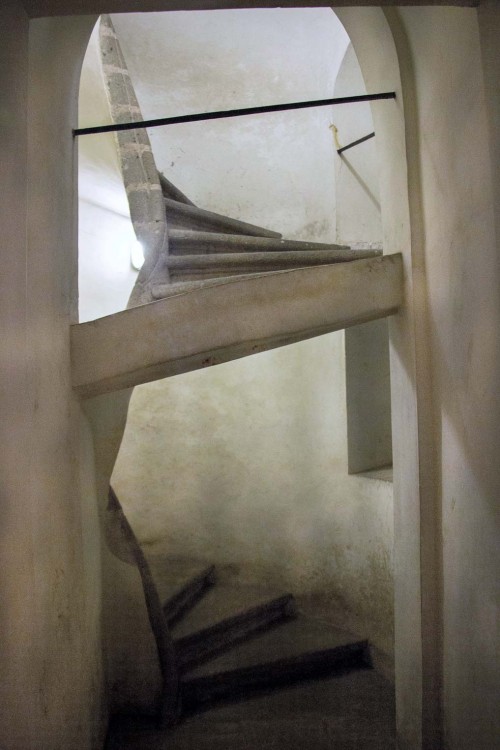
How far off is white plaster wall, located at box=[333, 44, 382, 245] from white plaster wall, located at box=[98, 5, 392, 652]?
0.43 feet

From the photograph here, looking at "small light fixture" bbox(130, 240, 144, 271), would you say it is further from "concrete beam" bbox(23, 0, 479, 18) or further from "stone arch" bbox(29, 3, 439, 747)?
"concrete beam" bbox(23, 0, 479, 18)

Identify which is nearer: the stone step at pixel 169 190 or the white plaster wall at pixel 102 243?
the stone step at pixel 169 190

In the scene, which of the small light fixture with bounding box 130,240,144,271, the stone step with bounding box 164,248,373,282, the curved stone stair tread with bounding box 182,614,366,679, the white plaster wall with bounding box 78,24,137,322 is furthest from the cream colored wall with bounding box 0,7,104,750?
the small light fixture with bounding box 130,240,144,271

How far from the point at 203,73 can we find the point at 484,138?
362 cm

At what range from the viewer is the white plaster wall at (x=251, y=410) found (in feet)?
14.2

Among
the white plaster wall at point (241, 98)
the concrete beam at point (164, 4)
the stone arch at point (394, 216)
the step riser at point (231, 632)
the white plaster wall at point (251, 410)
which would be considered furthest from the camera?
the white plaster wall at point (241, 98)

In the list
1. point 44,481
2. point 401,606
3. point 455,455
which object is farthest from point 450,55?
point 401,606

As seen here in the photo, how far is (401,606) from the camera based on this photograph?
7.89 ft

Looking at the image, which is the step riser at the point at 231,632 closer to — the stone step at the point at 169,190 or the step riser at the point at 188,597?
the step riser at the point at 188,597

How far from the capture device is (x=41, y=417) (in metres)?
1.85

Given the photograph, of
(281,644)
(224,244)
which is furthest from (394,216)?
(281,644)

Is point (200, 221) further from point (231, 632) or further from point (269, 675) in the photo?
point (269, 675)

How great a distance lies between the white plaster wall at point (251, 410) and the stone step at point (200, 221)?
1.05 metres

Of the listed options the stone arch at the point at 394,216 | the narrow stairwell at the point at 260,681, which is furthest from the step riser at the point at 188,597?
the stone arch at the point at 394,216
